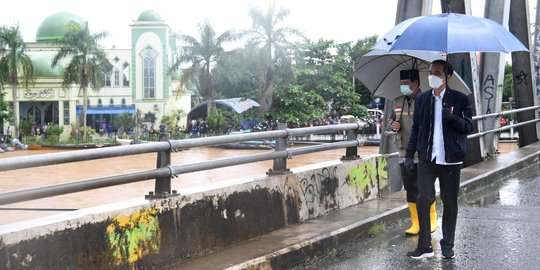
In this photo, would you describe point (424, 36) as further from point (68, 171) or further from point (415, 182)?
point (68, 171)

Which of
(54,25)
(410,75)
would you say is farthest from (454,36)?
(54,25)

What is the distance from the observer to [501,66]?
13.7 meters

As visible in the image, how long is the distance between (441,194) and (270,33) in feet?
144

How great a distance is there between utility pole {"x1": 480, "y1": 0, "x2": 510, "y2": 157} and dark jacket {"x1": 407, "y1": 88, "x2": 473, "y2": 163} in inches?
320

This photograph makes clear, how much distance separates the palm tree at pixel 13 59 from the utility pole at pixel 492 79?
145ft

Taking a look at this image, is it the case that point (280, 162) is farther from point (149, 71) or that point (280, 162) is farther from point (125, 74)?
point (125, 74)

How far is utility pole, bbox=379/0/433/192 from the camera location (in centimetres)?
909

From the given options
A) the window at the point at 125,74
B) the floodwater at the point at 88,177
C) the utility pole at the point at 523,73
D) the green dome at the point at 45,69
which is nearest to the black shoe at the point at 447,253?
the floodwater at the point at 88,177

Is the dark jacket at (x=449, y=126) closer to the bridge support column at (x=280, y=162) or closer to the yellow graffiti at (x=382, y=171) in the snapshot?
the bridge support column at (x=280, y=162)

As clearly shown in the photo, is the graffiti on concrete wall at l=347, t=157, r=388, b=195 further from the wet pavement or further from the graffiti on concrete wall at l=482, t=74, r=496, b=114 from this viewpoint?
the graffiti on concrete wall at l=482, t=74, r=496, b=114

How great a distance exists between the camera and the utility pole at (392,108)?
358 inches

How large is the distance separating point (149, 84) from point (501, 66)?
52318 millimetres

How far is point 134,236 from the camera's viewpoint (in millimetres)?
4965

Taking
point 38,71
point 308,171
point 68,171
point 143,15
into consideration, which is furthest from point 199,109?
point 308,171
